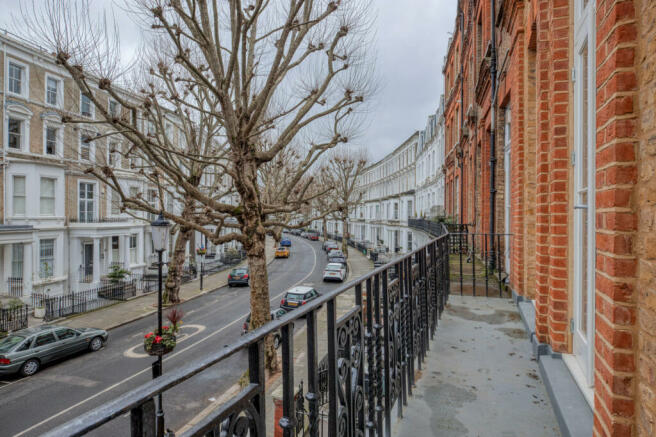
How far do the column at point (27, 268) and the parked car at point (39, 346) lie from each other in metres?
8.04

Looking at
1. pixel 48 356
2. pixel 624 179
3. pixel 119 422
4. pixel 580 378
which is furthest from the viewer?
pixel 48 356

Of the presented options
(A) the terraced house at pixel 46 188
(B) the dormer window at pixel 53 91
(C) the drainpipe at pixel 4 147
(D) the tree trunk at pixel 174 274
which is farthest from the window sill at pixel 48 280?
(B) the dormer window at pixel 53 91

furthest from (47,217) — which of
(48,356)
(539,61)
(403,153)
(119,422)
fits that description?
(403,153)

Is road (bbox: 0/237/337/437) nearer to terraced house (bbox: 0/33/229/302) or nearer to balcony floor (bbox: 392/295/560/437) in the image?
terraced house (bbox: 0/33/229/302)

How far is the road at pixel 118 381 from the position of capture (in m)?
8.67

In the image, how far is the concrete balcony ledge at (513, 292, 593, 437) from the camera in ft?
8.50

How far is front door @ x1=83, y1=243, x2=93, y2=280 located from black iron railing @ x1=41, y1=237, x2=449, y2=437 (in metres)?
24.2

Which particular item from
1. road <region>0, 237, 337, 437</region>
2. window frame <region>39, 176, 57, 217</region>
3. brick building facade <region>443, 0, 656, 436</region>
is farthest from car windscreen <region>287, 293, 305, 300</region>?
window frame <region>39, 176, 57, 217</region>

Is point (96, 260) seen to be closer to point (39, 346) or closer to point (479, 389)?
point (39, 346)

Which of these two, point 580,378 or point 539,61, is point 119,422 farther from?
point 539,61

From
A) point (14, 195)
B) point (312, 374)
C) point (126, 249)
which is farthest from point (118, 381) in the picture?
point (126, 249)

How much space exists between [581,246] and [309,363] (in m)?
2.72

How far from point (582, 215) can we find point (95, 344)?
15252 mm

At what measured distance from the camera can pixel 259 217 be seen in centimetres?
1035
